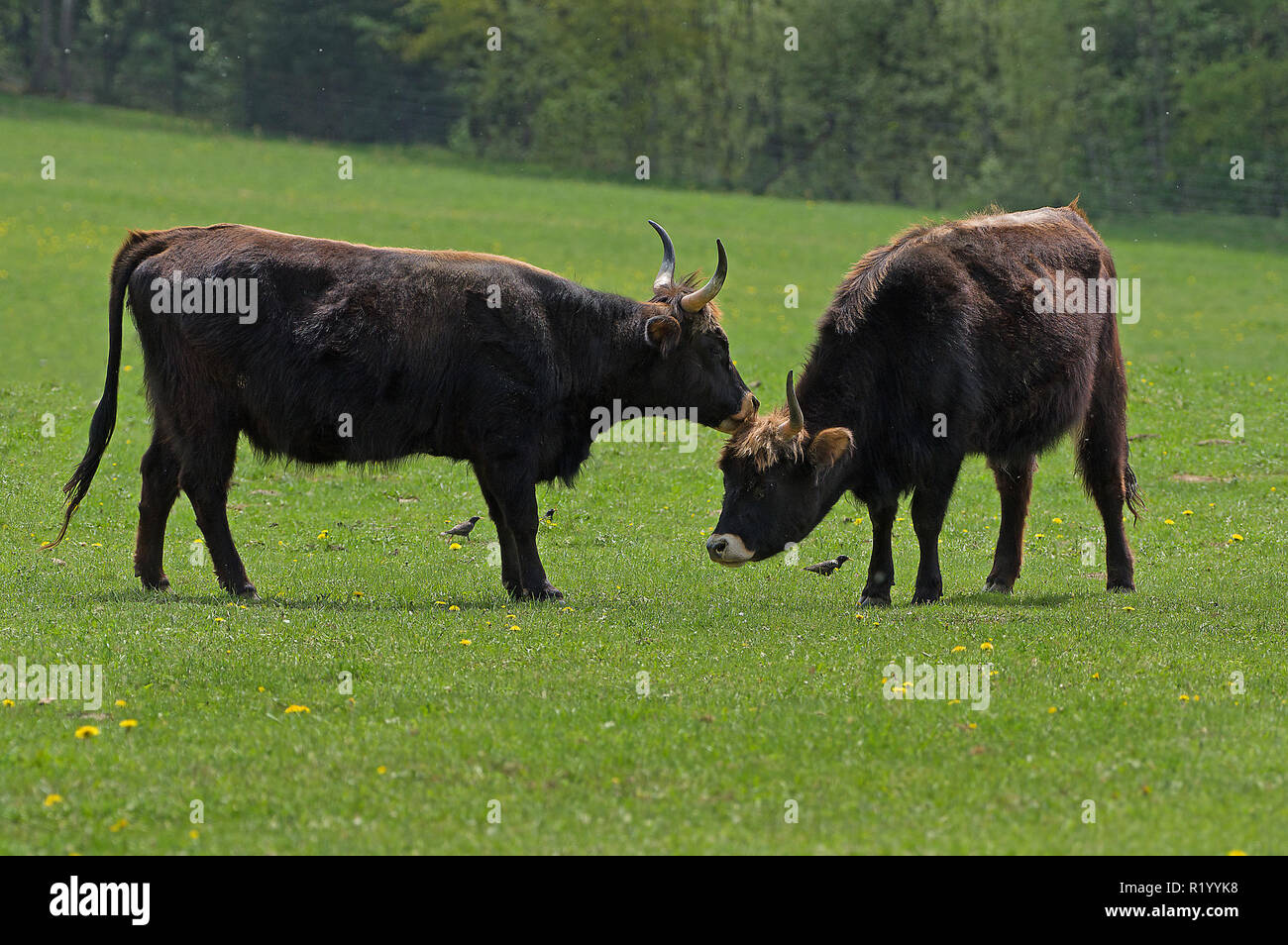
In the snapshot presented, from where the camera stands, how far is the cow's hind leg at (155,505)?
11539 millimetres

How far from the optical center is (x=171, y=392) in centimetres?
1116

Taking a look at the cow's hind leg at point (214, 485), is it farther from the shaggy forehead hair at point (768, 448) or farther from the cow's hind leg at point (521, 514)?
the shaggy forehead hair at point (768, 448)

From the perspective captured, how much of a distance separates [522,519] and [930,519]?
3.13 m

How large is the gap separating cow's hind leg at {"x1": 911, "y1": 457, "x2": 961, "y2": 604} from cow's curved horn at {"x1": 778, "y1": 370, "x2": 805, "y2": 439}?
3.89 feet

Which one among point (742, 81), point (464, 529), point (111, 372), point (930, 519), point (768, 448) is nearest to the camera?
point (768, 448)

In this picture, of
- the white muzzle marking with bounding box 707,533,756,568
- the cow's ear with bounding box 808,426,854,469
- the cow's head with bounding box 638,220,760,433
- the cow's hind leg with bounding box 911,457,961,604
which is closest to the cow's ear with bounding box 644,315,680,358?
the cow's head with bounding box 638,220,760,433

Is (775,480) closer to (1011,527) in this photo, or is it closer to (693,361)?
(693,361)

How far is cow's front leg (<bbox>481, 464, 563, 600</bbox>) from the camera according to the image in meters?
11.4

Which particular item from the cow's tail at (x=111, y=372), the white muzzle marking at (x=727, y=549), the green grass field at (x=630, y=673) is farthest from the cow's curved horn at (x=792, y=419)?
the cow's tail at (x=111, y=372)

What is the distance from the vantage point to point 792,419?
10.7 m

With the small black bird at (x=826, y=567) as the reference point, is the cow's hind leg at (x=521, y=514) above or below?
above

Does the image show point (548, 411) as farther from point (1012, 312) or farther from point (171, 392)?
point (1012, 312)

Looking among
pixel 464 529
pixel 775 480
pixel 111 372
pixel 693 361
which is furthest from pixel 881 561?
pixel 111 372
